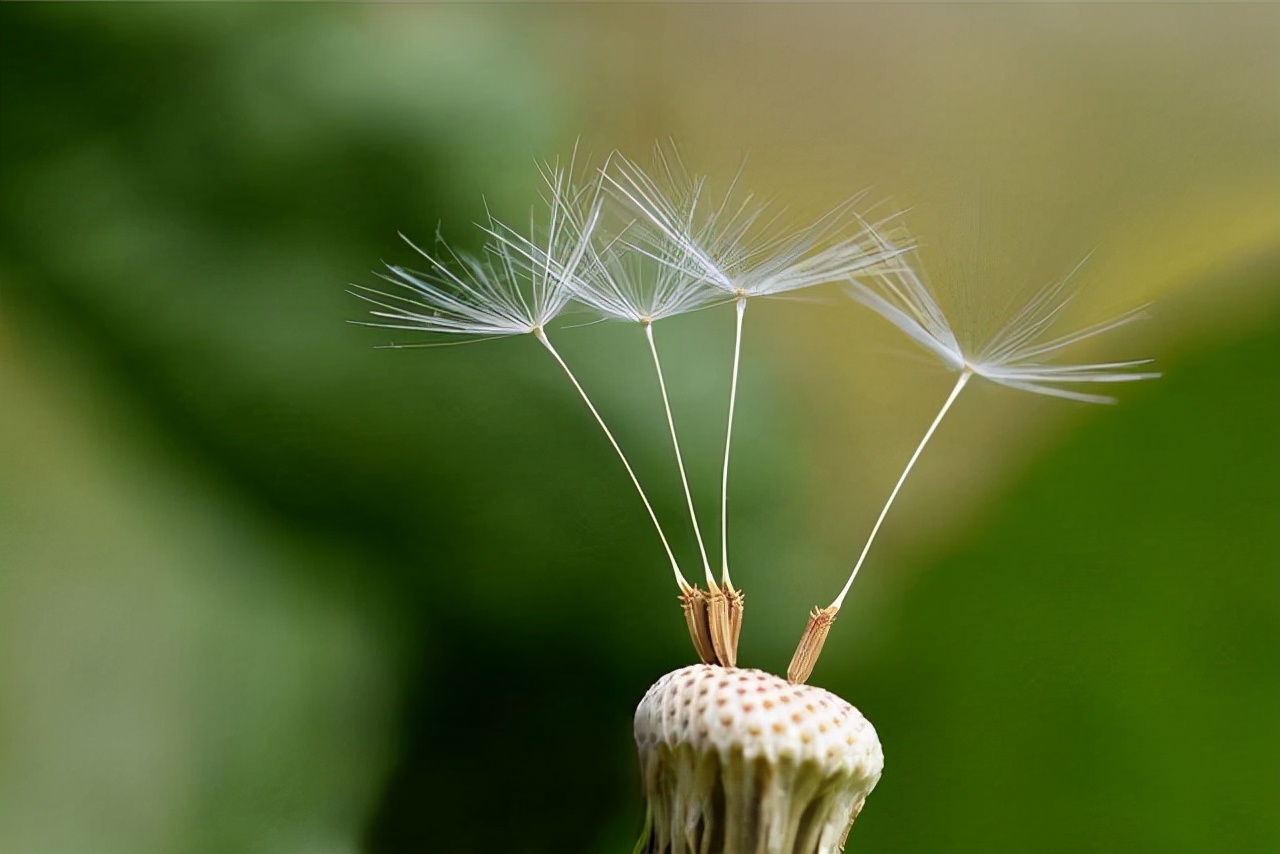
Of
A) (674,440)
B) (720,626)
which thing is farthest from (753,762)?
(674,440)

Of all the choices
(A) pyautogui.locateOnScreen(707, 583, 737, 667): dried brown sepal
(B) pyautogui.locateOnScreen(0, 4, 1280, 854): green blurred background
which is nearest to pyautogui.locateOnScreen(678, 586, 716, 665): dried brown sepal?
(A) pyautogui.locateOnScreen(707, 583, 737, 667): dried brown sepal

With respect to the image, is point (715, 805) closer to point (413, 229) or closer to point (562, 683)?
point (562, 683)

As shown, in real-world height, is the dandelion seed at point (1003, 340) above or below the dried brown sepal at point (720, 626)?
above

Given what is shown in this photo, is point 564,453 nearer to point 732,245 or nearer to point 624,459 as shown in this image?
point 624,459

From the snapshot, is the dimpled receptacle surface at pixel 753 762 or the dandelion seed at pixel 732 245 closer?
the dimpled receptacle surface at pixel 753 762

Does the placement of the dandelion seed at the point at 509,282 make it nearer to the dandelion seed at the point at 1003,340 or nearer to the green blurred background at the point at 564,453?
the green blurred background at the point at 564,453

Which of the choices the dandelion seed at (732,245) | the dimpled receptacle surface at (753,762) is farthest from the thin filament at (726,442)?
the dimpled receptacle surface at (753,762)

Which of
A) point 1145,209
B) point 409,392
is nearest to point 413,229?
point 409,392
